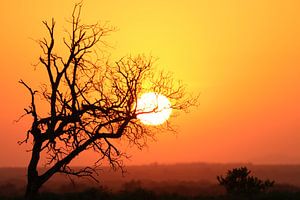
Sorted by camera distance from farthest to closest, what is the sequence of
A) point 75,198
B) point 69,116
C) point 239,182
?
point 239,182, point 75,198, point 69,116

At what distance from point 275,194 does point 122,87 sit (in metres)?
11.1

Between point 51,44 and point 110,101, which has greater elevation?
point 51,44

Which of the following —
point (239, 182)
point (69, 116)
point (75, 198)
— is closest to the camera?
point (69, 116)

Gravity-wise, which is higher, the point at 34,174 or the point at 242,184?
the point at 34,174

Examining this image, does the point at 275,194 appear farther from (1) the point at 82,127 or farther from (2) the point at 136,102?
(1) the point at 82,127

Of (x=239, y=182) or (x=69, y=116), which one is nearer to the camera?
(x=69, y=116)

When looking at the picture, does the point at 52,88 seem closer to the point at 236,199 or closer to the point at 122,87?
the point at 122,87

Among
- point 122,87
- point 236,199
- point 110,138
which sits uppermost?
point 122,87

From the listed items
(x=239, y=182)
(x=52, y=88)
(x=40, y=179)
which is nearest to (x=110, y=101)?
(x=52, y=88)

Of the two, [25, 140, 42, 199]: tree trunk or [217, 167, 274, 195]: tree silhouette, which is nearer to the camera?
[25, 140, 42, 199]: tree trunk

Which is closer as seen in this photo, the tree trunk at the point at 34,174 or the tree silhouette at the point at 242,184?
the tree trunk at the point at 34,174

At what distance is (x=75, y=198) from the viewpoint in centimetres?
3297

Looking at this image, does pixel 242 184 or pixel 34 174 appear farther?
pixel 242 184

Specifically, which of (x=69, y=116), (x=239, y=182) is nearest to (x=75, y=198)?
(x=69, y=116)
